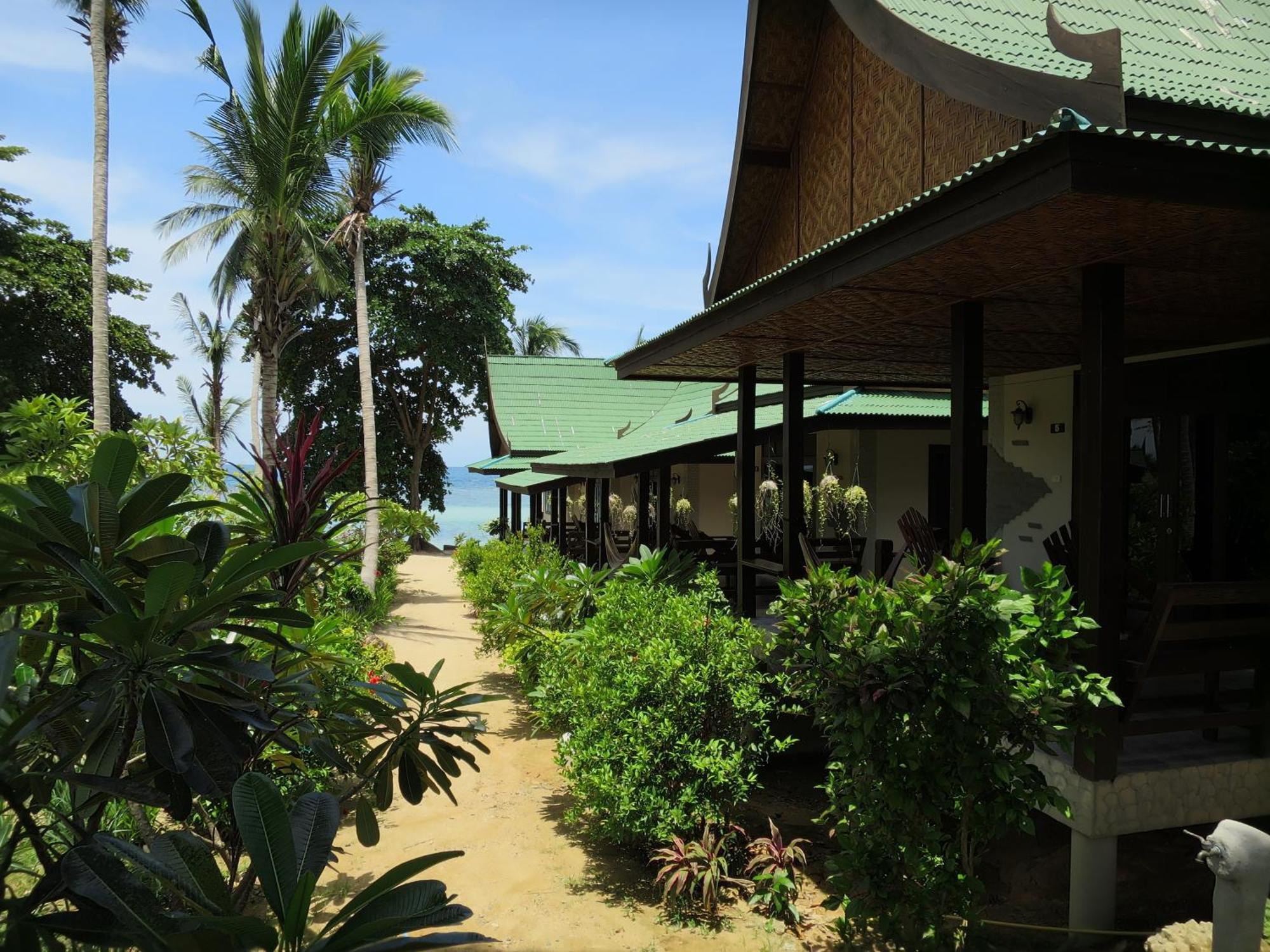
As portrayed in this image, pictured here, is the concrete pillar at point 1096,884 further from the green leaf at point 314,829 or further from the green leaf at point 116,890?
the green leaf at point 116,890

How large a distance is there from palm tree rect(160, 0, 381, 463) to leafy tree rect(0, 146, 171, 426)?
9.65m

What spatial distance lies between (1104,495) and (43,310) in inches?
1061

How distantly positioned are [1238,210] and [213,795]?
4283 millimetres

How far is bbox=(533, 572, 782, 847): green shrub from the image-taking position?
534 centimetres

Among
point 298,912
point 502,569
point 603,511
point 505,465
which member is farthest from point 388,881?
point 505,465

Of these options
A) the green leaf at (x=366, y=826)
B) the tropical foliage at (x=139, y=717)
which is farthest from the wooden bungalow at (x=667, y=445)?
the tropical foliage at (x=139, y=717)

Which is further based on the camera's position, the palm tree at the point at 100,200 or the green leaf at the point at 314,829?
the palm tree at the point at 100,200

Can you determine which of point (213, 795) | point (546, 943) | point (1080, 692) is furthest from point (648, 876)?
point (213, 795)

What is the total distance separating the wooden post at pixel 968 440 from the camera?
528 cm

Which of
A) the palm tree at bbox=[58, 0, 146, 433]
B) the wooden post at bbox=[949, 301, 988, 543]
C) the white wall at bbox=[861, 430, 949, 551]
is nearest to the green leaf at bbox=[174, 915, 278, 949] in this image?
the wooden post at bbox=[949, 301, 988, 543]

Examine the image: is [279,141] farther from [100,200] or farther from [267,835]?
[267,835]

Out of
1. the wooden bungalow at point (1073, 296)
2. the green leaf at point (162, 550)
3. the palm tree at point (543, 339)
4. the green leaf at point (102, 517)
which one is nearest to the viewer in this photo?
the green leaf at point (102, 517)

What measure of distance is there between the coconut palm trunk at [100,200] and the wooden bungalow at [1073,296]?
7530 mm

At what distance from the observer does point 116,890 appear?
5.73 feet
